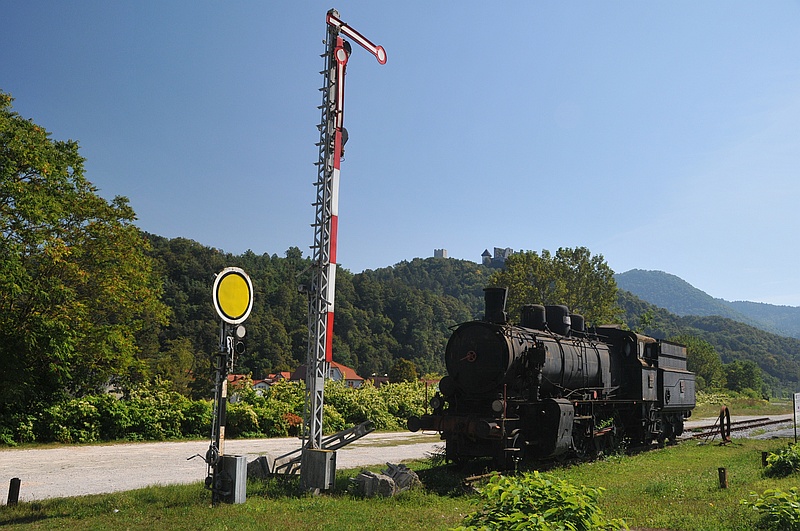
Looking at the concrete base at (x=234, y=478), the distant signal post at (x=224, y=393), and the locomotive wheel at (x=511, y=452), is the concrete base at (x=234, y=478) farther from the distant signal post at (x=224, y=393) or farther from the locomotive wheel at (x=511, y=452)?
the locomotive wheel at (x=511, y=452)

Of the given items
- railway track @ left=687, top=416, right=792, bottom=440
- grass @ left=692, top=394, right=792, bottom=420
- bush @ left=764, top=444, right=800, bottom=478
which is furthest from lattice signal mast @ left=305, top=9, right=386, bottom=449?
grass @ left=692, top=394, right=792, bottom=420

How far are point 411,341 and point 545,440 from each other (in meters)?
94.7

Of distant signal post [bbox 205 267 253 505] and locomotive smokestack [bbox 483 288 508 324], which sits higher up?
locomotive smokestack [bbox 483 288 508 324]

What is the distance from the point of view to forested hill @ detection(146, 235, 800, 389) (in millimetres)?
69625

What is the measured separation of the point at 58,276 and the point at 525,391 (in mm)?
19622

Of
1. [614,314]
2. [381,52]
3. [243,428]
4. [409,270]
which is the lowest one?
[243,428]

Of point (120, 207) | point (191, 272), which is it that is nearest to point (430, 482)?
point (120, 207)

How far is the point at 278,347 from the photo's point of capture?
84.0 meters

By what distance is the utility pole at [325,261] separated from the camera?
12.7 meters

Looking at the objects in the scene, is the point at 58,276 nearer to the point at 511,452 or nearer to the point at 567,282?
the point at 511,452

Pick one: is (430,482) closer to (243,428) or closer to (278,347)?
(243,428)

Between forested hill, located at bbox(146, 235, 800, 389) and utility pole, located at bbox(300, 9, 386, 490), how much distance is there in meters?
29.6

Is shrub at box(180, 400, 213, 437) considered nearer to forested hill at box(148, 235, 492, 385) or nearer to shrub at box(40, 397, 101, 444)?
shrub at box(40, 397, 101, 444)

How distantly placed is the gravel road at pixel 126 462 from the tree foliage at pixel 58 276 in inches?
141
